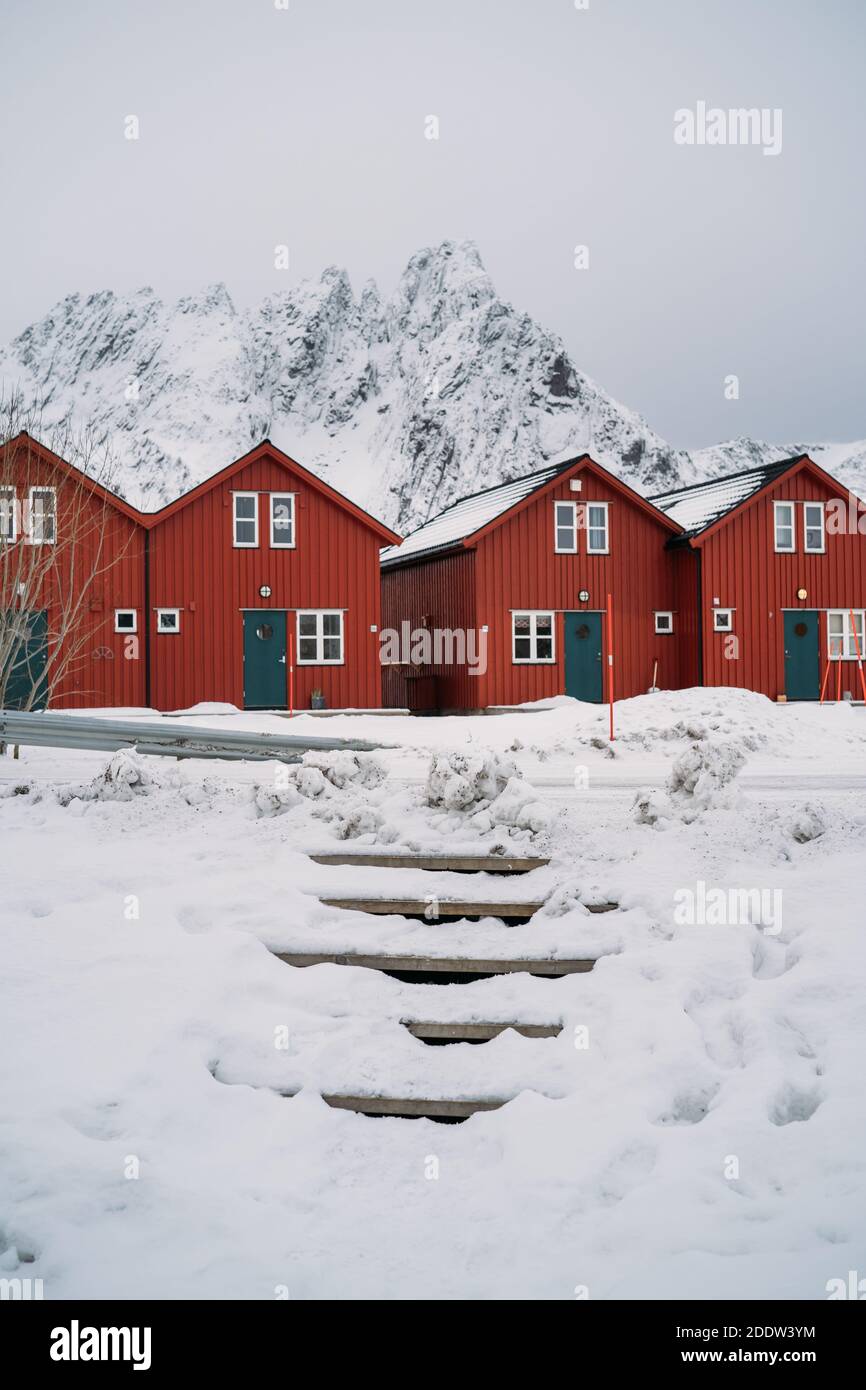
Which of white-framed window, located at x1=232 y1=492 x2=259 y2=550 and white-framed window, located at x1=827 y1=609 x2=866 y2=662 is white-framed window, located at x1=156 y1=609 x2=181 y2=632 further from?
white-framed window, located at x1=827 y1=609 x2=866 y2=662

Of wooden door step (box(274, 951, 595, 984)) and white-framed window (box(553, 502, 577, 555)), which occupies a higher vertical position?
white-framed window (box(553, 502, 577, 555))

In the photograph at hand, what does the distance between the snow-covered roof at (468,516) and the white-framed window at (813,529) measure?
6.70 m

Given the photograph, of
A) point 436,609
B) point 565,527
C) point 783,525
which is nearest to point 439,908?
point 565,527

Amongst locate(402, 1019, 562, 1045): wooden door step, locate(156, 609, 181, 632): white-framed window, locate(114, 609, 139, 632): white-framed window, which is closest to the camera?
locate(402, 1019, 562, 1045): wooden door step

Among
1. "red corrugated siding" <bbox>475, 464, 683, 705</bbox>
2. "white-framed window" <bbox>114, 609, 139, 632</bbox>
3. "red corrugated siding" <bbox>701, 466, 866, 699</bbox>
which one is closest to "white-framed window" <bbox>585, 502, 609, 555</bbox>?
"red corrugated siding" <bbox>475, 464, 683, 705</bbox>

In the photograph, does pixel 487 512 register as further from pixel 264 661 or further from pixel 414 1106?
pixel 414 1106

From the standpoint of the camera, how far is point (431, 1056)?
17.1ft

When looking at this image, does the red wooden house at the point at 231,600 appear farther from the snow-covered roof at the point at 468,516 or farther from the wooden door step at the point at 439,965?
the wooden door step at the point at 439,965

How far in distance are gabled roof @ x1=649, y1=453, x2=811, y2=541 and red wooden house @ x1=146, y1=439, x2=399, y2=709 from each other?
9.01 meters

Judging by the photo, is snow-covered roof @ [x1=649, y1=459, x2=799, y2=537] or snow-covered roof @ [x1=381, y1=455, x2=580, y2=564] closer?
snow-covered roof @ [x1=381, y1=455, x2=580, y2=564]

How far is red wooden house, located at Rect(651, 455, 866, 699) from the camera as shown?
94.3 ft

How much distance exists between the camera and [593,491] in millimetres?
29031

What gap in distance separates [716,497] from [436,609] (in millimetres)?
8956
